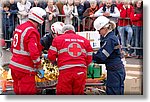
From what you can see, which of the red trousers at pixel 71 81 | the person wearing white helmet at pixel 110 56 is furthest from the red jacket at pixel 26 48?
the person wearing white helmet at pixel 110 56

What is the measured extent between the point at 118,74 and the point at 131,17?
52 cm

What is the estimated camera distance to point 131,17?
388cm

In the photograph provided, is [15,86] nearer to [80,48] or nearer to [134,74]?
[80,48]

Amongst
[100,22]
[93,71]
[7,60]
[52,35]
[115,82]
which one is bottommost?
[115,82]

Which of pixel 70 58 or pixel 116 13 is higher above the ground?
pixel 116 13

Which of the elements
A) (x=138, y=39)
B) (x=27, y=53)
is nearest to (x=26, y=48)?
(x=27, y=53)

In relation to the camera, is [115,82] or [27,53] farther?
[115,82]

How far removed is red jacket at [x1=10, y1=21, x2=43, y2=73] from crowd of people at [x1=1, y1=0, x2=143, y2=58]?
0.06 metres

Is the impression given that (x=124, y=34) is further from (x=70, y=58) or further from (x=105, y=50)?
(x=70, y=58)

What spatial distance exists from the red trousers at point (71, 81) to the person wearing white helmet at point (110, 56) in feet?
0.61

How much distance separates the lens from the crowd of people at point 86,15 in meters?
3.84

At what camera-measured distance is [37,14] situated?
3.84 m

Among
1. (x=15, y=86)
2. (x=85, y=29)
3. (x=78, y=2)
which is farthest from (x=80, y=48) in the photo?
(x=15, y=86)

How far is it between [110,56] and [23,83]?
802mm
